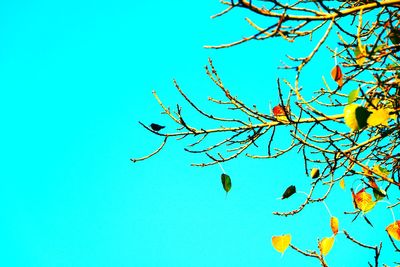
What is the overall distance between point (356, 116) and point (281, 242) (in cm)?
74

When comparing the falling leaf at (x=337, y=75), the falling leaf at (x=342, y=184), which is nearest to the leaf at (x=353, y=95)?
the falling leaf at (x=337, y=75)

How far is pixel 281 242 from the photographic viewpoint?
201 cm

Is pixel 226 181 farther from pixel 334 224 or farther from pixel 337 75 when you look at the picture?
pixel 337 75

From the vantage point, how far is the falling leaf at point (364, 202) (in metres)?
2.38

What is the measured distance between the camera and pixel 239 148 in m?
2.71

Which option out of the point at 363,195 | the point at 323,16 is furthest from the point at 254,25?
the point at 363,195

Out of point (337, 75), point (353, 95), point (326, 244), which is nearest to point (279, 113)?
point (337, 75)

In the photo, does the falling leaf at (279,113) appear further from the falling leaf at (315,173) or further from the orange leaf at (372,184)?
the orange leaf at (372,184)

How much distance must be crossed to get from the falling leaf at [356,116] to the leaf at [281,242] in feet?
2.13

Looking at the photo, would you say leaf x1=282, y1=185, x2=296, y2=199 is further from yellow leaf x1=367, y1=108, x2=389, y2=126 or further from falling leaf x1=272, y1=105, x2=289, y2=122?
yellow leaf x1=367, y1=108, x2=389, y2=126

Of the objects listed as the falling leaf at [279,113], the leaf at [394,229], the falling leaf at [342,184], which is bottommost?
the leaf at [394,229]

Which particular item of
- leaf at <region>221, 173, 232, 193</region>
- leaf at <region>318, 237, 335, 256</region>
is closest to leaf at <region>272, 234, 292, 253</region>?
leaf at <region>318, 237, 335, 256</region>

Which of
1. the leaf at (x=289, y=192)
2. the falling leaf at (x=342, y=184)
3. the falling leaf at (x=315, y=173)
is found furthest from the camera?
the falling leaf at (x=342, y=184)

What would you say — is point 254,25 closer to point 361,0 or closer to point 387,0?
point 387,0
